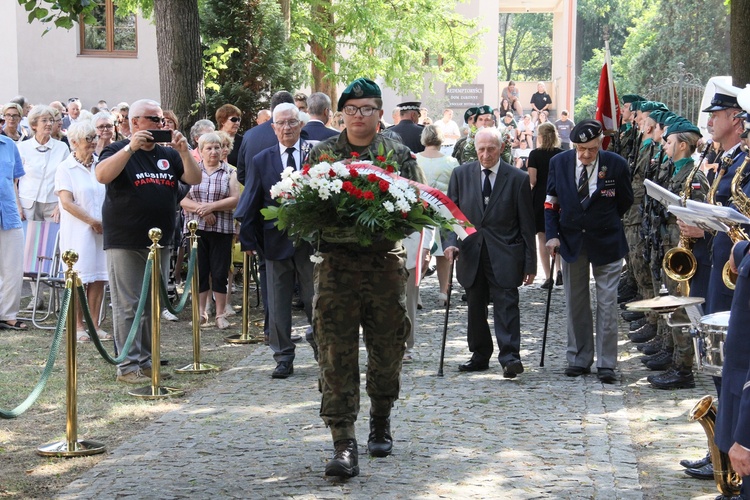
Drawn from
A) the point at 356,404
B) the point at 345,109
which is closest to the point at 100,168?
the point at 345,109

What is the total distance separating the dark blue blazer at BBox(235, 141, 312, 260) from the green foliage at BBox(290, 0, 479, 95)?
14686 mm

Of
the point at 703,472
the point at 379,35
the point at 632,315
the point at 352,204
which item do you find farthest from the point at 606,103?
the point at 379,35

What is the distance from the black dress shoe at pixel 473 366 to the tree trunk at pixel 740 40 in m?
6.88

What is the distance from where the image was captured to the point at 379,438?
24.3 ft

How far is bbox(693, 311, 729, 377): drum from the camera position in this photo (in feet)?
18.1

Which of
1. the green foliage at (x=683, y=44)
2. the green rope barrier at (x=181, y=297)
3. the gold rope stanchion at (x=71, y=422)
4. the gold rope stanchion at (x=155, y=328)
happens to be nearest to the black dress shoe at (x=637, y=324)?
the green rope barrier at (x=181, y=297)

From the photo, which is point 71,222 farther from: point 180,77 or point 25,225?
point 180,77

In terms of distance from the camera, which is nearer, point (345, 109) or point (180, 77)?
point (345, 109)

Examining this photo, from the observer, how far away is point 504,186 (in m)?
10.4

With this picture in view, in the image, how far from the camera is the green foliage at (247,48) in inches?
695

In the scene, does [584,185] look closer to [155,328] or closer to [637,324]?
[637,324]

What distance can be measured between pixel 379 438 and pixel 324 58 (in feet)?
72.0

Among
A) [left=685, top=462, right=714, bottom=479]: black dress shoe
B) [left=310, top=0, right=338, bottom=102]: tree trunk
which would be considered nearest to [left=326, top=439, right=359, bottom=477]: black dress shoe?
[left=685, top=462, right=714, bottom=479]: black dress shoe

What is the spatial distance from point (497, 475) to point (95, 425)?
3.26 metres
